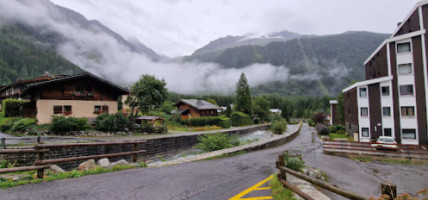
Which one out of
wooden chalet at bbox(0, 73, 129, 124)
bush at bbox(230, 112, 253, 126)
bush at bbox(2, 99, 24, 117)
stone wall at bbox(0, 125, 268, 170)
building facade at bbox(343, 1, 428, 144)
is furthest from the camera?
bush at bbox(230, 112, 253, 126)

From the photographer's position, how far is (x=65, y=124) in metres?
22.7

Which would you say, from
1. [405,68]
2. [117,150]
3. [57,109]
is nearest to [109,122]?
[57,109]

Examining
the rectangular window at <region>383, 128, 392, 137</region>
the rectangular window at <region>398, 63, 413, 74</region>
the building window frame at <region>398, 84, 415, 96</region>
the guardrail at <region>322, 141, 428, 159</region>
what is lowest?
the guardrail at <region>322, 141, 428, 159</region>

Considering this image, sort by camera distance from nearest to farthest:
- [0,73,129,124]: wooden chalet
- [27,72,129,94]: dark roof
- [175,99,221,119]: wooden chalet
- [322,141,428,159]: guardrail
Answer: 1. [322,141,428,159]: guardrail
2. [27,72,129,94]: dark roof
3. [0,73,129,124]: wooden chalet
4. [175,99,221,119]: wooden chalet

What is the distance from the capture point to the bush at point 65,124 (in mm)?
22500

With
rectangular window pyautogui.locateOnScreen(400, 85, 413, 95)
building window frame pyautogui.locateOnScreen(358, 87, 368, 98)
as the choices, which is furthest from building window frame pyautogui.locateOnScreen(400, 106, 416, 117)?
building window frame pyautogui.locateOnScreen(358, 87, 368, 98)

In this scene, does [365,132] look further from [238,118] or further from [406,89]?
[238,118]

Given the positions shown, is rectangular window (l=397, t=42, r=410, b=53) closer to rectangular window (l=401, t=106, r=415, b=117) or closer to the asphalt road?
rectangular window (l=401, t=106, r=415, b=117)

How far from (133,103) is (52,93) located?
9240 millimetres

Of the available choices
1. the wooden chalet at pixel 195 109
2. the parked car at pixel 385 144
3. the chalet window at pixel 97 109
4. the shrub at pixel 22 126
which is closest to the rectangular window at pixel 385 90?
the parked car at pixel 385 144

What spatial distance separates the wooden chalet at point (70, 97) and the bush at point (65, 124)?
6.11 ft

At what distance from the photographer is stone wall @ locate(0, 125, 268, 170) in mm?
13102

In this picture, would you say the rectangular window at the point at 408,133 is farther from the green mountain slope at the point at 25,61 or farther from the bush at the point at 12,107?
the green mountain slope at the point at 25,61

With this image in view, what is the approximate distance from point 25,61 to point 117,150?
432 ft
